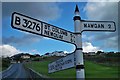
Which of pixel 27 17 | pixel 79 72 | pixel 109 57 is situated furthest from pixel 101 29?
pixel 109 57

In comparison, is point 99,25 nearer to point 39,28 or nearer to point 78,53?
point 78,53

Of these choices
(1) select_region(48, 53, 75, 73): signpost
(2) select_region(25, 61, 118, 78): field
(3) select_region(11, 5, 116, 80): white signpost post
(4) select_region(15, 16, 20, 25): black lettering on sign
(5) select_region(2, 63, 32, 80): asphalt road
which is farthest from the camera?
(2) select_region(25, 61, 118, 78): field

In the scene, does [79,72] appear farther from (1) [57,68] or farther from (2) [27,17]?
(2) [27,17]

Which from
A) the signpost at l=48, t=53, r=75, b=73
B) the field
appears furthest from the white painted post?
the field

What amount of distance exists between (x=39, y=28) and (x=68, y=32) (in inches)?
23.7

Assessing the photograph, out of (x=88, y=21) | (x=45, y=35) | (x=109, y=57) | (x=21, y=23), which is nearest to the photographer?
(x=21, y=23)

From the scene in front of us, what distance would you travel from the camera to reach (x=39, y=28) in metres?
4.08

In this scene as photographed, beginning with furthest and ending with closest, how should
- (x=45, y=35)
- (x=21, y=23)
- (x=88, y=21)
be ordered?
(x=88, y=21) → (x=45, y=35) → (x=21, y=23)

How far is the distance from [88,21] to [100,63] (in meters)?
97.7

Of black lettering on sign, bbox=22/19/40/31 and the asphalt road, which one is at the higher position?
black lettering on sign, bbox=22/19/40/31

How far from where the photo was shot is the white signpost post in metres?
3.88

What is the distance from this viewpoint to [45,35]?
413 centimetres

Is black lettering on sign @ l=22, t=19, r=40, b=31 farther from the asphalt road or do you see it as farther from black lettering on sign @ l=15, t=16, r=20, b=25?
the asphalt road

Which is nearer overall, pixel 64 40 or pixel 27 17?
pixel 27 17
